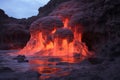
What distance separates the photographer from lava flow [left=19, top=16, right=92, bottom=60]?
109 feet

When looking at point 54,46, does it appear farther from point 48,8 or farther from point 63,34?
point 48,8

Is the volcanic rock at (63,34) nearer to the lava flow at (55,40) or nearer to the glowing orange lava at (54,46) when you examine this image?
the lava flow at (55,40)

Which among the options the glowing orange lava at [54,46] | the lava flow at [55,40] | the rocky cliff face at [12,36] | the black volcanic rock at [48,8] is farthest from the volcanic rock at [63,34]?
the rocky cliff face at [12,36]

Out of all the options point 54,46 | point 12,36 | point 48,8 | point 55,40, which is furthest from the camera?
point 48,8

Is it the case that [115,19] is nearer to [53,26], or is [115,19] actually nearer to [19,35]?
[53,26]

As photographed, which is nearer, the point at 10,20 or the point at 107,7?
the point at 107,7

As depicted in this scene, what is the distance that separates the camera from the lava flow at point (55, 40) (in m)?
33.3

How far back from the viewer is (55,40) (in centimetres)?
3359

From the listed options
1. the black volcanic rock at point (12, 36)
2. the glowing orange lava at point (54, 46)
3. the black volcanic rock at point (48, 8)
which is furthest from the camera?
the black volcanic rock at point (12, 36)

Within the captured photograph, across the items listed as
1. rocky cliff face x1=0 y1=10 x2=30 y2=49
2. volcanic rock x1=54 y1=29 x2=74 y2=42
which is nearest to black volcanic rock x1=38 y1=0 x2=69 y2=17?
rocky cliff face x1=0 y1=10 x2=30 y2=49

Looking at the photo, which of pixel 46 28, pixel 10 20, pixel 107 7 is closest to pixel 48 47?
pixel 46 28

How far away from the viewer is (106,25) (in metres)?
34.8

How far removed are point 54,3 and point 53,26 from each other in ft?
61.5

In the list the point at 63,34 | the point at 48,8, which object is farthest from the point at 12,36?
the point at 63,34
